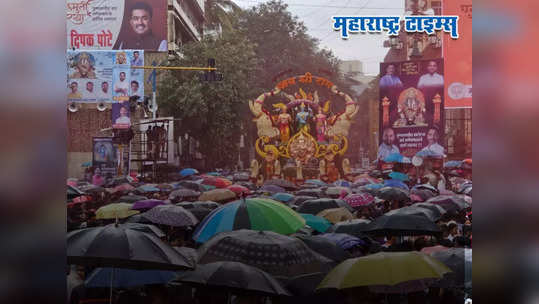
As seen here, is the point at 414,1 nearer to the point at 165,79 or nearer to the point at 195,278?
the point at 165,79

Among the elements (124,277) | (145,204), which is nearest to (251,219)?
(124,277)

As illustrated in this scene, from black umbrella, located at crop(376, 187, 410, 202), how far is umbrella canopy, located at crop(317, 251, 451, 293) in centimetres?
375

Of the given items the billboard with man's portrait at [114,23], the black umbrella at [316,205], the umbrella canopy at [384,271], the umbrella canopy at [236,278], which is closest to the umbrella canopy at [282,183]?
the black umbrella at [316,205]

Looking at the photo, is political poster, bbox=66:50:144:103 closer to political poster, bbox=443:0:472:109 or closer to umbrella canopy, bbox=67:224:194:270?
umbrella canopy, bbox=67:224:194:270

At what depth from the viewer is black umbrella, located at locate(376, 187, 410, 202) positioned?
27.8ft

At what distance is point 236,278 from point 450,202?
15.3ft

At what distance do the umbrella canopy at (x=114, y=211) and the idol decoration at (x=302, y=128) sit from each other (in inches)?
54.8

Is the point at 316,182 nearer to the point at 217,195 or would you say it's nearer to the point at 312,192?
the point at 312,192

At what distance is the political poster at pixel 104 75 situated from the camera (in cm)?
648

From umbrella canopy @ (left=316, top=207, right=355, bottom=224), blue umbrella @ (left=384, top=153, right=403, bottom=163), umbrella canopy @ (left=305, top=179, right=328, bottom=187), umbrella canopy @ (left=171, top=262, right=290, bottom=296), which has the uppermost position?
blue umbrella @ (left=384, top=153, right=403, bottom=163)

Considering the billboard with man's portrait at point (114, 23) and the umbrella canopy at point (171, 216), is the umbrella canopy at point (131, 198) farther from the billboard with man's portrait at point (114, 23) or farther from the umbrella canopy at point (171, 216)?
the billboard with man's portrait at point (114, 23)

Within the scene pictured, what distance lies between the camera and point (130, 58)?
6852mm

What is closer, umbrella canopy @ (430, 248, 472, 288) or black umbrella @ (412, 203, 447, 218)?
umbrella canopy @ (430, 248, 472, 288)

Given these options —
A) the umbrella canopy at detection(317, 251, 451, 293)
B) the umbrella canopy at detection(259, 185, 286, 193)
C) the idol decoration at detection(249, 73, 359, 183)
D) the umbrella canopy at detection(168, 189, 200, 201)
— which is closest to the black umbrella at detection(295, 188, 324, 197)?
the idol decoration at detection(249, 73, 359, 183)
